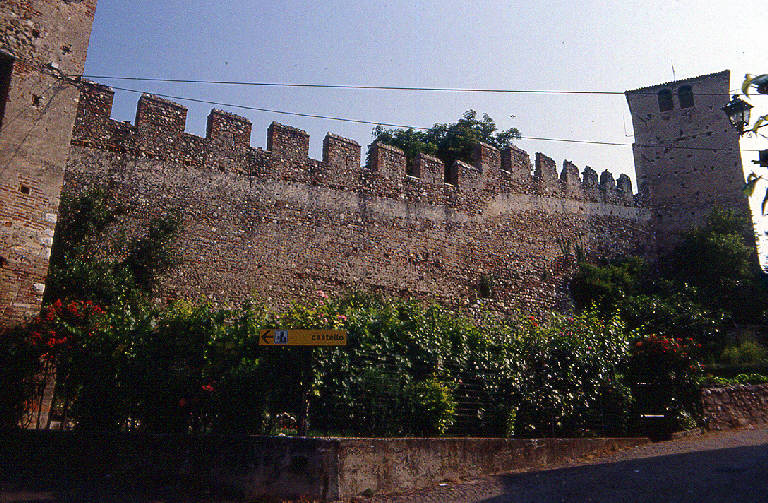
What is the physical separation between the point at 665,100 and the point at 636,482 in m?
20.1

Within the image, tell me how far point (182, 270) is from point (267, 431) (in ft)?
21.6

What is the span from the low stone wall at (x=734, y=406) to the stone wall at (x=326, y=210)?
5.89 metres

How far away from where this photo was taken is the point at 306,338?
5992 millimetres

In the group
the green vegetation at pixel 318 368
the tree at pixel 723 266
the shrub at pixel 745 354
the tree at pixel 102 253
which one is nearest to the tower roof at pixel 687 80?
the tree at pixel 723 266

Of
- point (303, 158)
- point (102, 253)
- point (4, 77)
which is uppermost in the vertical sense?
point (303, 158)

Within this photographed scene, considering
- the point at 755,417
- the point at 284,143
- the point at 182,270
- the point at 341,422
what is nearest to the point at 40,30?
the point at 182,270

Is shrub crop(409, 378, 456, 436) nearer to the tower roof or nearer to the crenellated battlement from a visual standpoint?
the crenellated battlement

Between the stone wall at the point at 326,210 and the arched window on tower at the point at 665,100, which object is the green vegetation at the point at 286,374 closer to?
the stone wall at the point at 326,210

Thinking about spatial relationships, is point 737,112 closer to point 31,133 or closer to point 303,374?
point 303,374

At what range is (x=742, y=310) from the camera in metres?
18.7

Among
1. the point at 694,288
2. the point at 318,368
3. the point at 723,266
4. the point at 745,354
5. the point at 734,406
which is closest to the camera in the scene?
the point at 318,368

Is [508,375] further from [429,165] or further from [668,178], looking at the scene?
[668,178]

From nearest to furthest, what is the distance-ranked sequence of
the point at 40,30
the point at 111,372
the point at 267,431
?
the point at 267,431
the point at 111,372
the point at 40,30

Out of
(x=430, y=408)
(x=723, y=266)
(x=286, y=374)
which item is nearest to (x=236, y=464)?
(x=286, y=374)
